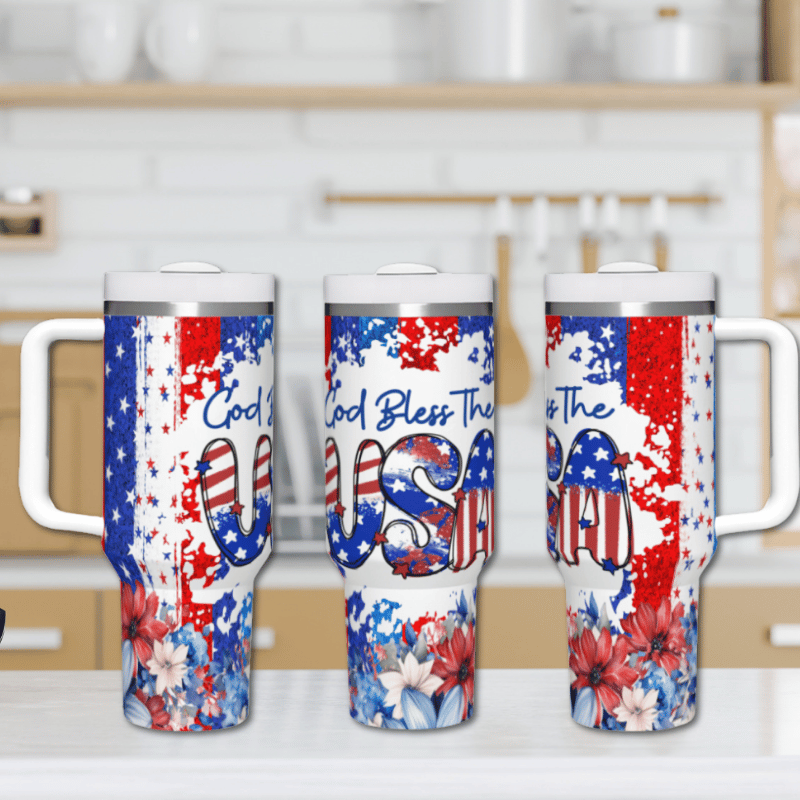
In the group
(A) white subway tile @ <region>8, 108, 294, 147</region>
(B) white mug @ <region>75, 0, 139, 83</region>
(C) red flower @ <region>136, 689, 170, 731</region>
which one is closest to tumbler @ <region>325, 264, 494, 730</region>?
(C) red flower @ <region>136, 689, 170, 731</region>

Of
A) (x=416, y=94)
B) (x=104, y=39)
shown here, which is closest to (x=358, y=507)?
(x=416, y=94)

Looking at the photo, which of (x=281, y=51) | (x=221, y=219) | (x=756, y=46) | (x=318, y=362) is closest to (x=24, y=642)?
(x=318, y=362)

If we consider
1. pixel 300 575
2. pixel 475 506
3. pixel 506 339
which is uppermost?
pixel 506 339

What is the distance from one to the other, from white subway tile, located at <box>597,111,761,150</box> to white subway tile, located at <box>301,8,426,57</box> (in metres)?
0.41

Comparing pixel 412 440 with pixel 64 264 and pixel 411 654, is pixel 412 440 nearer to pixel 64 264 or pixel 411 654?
pixel 411 654

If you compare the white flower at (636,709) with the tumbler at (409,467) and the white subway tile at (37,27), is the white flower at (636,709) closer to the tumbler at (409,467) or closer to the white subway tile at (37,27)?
the tumbler at (409,467)

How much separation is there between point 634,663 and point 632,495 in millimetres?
89

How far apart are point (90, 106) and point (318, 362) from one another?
66cm

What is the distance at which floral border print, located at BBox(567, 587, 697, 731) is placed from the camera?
530mm

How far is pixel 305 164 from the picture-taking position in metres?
2.14

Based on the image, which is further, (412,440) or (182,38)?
(182,38)

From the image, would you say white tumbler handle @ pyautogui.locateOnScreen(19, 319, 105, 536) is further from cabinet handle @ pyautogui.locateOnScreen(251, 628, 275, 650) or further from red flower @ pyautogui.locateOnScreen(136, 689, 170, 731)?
cabinet handle @ pyautogui.locateOnScreen(251, 628, 275, 650)

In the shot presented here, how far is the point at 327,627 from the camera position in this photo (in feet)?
5.56

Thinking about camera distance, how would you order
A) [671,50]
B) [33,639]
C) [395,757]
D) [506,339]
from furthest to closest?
1. [506,339]
2. [671,50]
3. [33,639]
4. [395,757]
